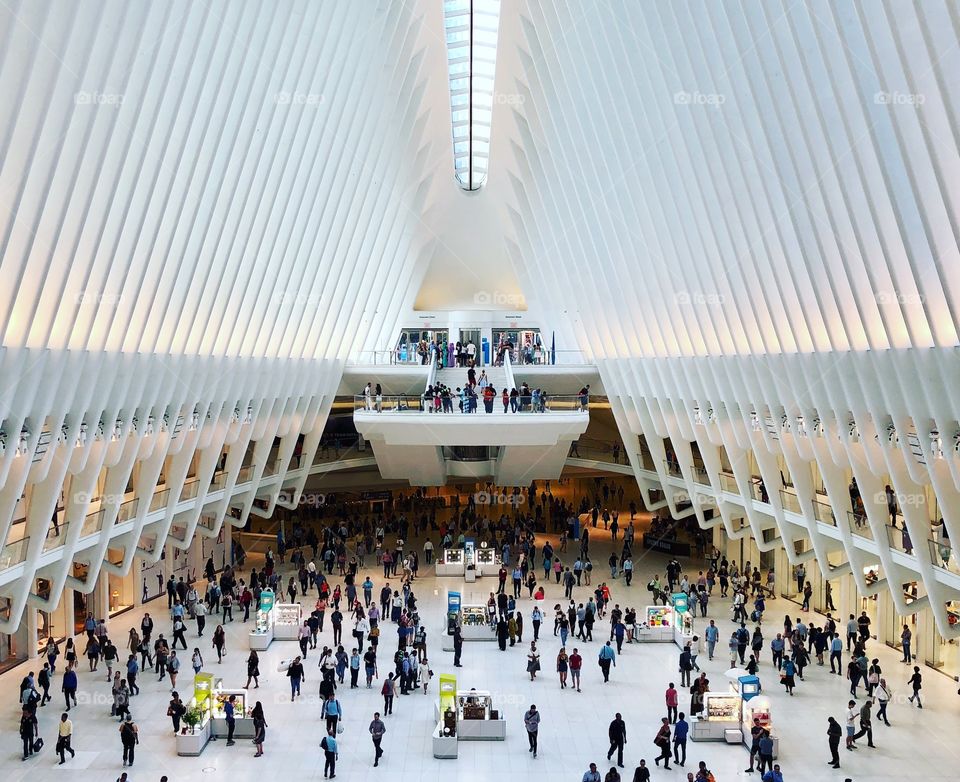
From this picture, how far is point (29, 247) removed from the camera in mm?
14109

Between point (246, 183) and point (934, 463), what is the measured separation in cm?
1459

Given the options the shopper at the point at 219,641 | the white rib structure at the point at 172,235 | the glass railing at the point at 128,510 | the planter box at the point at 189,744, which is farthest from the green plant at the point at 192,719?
the glass railing at the point at 128,510

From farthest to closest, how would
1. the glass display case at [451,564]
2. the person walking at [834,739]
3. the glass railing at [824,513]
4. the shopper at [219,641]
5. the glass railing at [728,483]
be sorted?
the glass display case at [451,564], the glass railing at [728,483], the glass railing at [824,513], the shopper at [219,641], the person walking at [834,739]

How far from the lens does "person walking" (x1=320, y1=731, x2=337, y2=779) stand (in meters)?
15.9

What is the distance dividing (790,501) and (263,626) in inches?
543

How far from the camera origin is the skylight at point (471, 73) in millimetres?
27703

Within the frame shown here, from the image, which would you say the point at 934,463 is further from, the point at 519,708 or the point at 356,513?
the point at 356,513

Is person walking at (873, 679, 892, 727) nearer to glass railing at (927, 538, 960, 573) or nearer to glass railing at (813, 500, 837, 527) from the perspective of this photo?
glass railing at (927, 538, 960, 573)

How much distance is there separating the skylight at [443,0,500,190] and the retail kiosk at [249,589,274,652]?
653 inches

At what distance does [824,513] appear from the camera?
944 inches

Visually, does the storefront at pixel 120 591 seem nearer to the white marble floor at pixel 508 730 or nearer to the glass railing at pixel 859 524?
the white marble floor at pixel 508 730

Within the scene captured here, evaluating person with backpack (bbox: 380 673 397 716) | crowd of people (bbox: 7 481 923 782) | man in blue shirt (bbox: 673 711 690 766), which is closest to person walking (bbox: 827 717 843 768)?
crowd of people (bbox: 7 481 923 782)

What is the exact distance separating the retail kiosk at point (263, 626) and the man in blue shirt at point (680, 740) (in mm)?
10885

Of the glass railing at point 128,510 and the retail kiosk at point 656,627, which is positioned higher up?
the glass railing at point 128,510
